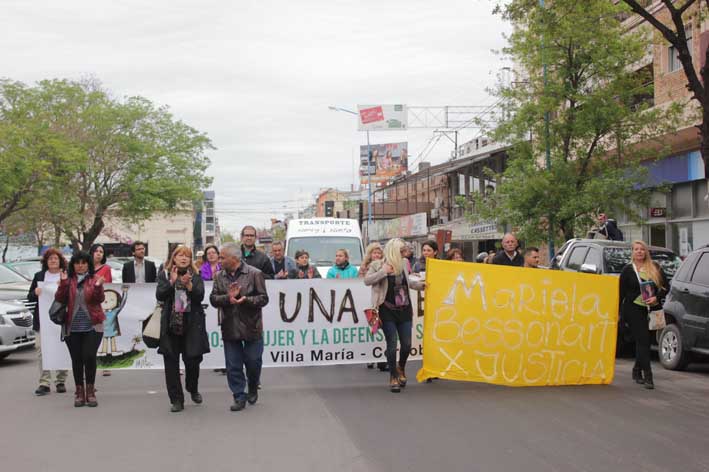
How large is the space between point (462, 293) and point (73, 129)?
36.8 meters

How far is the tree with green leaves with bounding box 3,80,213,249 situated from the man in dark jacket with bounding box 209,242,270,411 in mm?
32630

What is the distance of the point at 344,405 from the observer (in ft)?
30.0

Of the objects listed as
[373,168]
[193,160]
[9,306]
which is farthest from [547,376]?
[373,168]

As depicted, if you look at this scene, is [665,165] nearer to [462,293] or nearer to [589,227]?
[589,227]

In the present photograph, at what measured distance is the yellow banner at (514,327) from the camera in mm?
10031

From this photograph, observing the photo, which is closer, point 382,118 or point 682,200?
point 682,200

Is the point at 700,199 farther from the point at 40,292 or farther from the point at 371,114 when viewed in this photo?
the point at 371,114

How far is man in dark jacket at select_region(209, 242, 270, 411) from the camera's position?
8938 mm

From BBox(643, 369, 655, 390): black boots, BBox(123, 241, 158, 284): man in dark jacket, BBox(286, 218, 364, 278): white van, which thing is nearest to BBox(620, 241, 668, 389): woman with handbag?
BBox(643, 369, 655, 390): black boots

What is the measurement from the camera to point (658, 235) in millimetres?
24938

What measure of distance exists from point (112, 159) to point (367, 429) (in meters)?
40.3

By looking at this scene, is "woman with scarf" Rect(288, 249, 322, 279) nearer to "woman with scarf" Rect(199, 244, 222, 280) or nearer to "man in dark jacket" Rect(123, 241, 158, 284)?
"woman with scarf" Rect(199, 244, 222, 280)

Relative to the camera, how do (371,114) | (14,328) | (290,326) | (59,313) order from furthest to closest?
(371,114), (14,328), (290,326), (59,313)

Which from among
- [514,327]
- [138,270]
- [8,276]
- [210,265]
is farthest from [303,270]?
[8,276]
